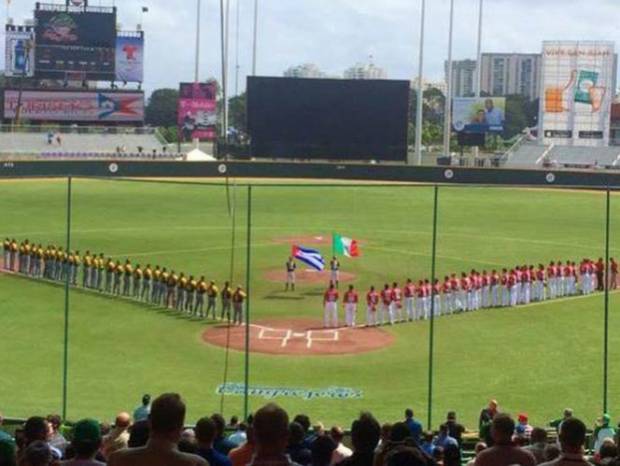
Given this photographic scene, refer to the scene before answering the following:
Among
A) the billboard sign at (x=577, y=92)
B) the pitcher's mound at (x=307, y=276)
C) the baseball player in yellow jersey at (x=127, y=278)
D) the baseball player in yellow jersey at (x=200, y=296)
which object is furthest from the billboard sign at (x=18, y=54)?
the baseball player in yellow jersey at (x=200, y=296)

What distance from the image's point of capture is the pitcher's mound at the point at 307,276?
3095 centimetres

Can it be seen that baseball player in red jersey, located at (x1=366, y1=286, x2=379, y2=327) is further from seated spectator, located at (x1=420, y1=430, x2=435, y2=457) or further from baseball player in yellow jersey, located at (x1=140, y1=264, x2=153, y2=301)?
seated spectator, located at (x1=420, y1=430, x2=435, y2=457)

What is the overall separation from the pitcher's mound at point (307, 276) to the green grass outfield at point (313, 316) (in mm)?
445

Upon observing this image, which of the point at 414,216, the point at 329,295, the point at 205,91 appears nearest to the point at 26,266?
the point at 329,295

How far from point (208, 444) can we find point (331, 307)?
1819cm

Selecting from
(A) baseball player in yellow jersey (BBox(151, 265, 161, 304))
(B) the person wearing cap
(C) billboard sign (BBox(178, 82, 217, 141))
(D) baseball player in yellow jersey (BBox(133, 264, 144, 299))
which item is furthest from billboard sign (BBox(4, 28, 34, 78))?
(B) the person wearing cap

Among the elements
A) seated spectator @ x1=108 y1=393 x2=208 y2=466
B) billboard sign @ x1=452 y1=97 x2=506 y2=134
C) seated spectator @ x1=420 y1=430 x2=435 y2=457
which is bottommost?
seated spectator @ x1=420 y1=430 x2=435 y2=457

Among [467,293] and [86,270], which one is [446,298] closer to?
[467,293]

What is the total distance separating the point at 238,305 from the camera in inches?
945

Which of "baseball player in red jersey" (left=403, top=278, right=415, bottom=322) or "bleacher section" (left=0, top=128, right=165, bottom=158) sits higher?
"bleacher section" (left=0, top=128, right=165, bottom=158)

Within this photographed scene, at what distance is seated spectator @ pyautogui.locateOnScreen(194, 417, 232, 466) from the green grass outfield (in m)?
10.8

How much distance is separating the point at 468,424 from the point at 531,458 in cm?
1091

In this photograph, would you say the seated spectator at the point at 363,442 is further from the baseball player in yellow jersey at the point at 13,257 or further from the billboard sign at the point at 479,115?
the billboard sign at the point at 479,115

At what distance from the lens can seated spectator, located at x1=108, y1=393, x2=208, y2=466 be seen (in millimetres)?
4801
